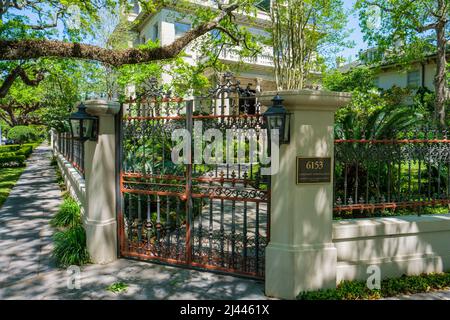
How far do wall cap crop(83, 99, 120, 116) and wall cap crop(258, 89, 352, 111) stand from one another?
8.88ft

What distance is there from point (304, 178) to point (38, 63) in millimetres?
12839

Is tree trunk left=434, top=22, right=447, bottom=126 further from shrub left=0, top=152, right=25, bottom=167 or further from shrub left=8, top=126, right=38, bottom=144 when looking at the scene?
shrub left=8, top=126, right=38, bottom=144

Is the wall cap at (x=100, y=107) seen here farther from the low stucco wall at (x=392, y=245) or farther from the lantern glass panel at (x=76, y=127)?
the low stucco wall at (x=392, y=245)

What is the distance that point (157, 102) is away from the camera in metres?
5.90

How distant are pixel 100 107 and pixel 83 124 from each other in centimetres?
40

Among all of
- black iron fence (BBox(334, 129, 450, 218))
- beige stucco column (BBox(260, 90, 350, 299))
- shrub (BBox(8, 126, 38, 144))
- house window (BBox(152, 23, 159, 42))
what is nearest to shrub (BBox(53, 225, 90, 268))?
beige stucco column (BBox(260, 90, 350, 299))

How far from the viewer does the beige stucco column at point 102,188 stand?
6.10 metres

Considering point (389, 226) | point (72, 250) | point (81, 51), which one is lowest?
point (72, 250)

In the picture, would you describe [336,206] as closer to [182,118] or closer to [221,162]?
[221,162]

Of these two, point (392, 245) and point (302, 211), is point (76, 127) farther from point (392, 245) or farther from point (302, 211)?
point (392, 245)

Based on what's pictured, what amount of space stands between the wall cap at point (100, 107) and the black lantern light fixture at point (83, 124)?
84 millimetres

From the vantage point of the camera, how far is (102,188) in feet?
20.2

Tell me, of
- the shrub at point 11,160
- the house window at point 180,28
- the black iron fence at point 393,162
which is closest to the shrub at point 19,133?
the shrub at point 11,160

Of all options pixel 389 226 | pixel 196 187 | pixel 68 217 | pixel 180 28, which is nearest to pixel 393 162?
pixel 389 226
